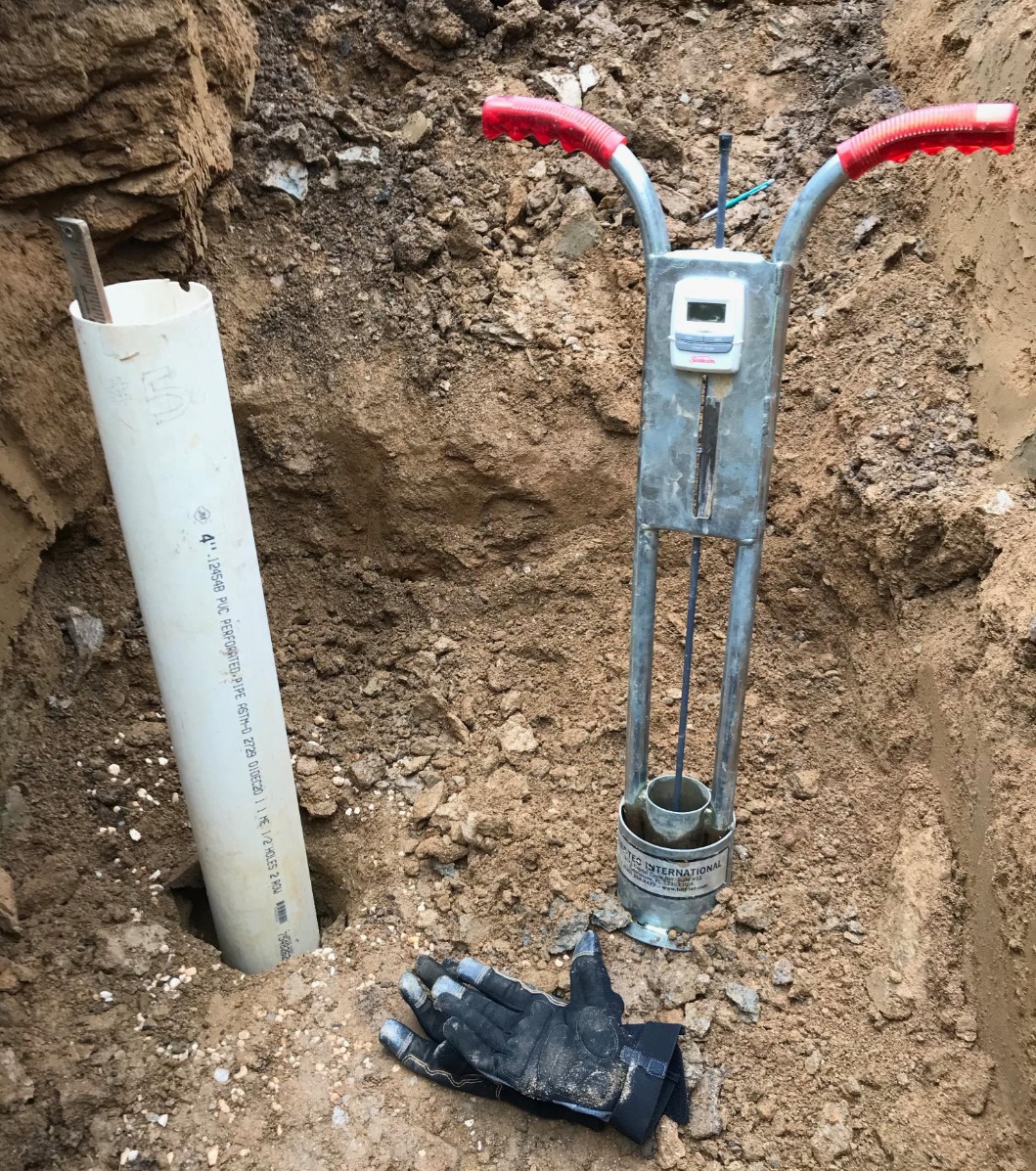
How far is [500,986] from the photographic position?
2.16 meters

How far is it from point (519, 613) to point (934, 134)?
5.68 feet

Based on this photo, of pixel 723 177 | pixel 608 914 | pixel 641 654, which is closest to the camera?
pixel 723 177

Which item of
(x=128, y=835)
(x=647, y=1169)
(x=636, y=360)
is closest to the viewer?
(x=647, y=1169)

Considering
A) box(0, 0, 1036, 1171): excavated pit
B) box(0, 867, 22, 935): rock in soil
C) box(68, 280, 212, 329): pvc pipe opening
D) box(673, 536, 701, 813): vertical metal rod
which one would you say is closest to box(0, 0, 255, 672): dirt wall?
box(0, 0, 1036, 1171): excavated pit

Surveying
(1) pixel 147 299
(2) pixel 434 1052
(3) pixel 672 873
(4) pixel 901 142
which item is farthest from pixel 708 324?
(2) pixel 434 1052

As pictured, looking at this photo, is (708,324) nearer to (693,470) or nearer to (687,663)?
(693,470)

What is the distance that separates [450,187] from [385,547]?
3.80 feet

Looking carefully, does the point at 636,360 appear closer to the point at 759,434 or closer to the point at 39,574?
the point at 759,434

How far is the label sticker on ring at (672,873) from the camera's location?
88.3 inches

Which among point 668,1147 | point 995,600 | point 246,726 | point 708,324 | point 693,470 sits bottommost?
point 668,1147

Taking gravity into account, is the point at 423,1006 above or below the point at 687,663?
below

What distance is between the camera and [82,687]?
2.61m

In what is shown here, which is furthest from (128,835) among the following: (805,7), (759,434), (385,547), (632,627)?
(805,7)

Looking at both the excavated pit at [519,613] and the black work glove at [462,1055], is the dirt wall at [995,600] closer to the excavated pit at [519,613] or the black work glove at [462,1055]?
the excavated pit at [519,613]
